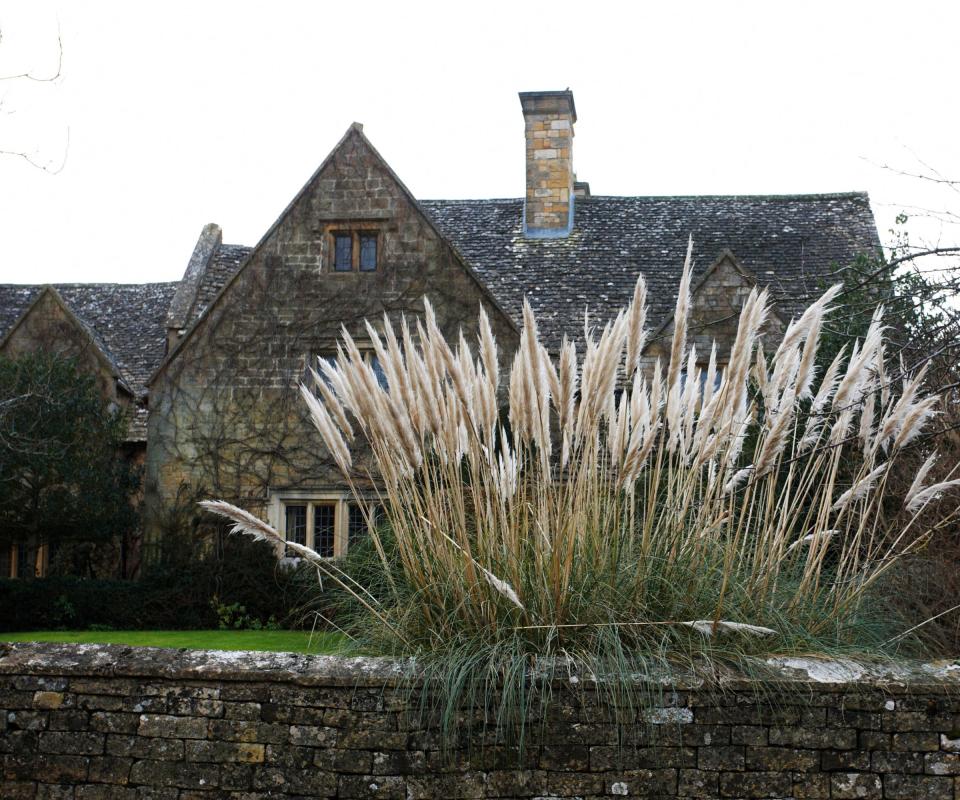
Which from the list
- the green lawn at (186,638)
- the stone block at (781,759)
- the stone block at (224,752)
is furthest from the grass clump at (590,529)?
the green lawn at (186,638)

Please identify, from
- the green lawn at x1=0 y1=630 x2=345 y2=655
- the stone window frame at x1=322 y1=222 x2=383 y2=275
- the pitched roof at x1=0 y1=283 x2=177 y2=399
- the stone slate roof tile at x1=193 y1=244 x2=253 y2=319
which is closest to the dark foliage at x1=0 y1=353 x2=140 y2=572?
the green lawn at x1=0 y1=630 x2=345 y2=655

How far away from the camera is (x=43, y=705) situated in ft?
15.4

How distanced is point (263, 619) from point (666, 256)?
8386 millimetres

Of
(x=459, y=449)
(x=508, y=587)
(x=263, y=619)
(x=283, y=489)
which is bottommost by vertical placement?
(x=263, y=619)

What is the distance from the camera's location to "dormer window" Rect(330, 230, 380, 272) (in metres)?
17.2

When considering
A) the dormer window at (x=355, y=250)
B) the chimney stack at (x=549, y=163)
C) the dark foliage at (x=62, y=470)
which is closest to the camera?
the dark foliage at (x=62, y=470)

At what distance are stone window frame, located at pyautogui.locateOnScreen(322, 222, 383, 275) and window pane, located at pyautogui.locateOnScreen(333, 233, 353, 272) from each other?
0.02 metres

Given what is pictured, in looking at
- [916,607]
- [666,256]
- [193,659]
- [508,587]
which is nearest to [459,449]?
[508,587]

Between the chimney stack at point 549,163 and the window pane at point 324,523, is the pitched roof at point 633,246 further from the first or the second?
the window pane at point 324,523

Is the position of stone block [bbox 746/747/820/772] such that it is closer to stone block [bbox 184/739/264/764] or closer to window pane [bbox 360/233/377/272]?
stone block [bbox 184/739/264/764]

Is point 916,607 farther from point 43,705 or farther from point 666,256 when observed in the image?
point 666,256

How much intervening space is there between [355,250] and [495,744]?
13391 mm

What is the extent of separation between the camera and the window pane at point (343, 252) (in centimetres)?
1725

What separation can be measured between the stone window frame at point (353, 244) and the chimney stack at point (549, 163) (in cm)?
334
